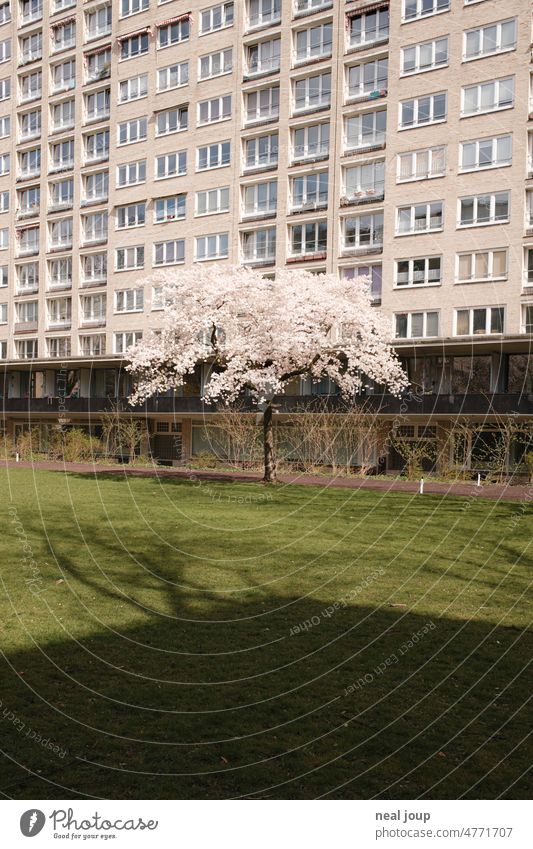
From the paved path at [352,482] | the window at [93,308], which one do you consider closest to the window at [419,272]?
the paved path at [352,482]

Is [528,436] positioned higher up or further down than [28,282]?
further down

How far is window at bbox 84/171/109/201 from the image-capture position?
59.5m

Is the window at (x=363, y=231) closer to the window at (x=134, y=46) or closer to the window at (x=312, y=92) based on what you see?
the window at (x=312, y=92)

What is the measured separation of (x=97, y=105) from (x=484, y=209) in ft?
106

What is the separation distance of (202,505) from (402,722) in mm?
17062

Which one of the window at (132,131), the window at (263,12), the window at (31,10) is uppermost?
the window at (31,10)

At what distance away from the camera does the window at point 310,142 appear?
48375 millimetres

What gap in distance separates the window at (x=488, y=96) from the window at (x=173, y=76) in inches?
808

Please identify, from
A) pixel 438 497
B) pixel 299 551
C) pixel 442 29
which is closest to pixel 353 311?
pixel 438 497

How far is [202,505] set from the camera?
952 inches

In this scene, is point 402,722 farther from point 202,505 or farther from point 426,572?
point 202,505

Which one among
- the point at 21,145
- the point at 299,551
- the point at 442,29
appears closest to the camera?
the point at 299,551

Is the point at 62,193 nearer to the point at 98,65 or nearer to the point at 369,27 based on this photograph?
the point at 98,65

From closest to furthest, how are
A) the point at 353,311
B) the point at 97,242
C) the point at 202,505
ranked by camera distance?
the point at 202,505, the point at 353,311, the point at 97,242
